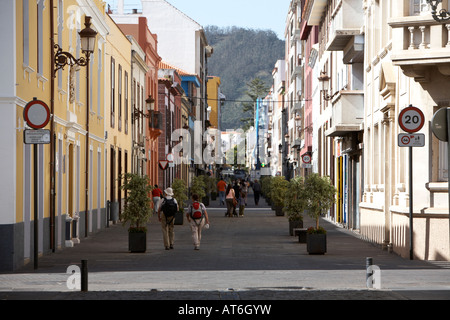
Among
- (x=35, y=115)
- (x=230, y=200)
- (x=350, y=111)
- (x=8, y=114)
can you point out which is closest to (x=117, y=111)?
(x=230, y=200)

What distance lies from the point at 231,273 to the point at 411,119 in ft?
16.4

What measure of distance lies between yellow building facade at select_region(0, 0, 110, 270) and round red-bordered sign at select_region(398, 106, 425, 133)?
6998 mm

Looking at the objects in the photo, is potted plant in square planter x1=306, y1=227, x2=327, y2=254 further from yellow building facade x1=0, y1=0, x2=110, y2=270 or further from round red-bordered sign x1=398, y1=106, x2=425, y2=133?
yellow building facade x1=0, y1=0, x2=110, y2=270

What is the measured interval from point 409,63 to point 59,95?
9.74m

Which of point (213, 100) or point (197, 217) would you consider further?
point (213, 100)

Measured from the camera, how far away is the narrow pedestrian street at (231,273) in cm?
1370

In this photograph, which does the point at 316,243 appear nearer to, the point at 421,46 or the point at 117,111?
the point at 421,46

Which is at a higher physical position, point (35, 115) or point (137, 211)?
point (35, 115)

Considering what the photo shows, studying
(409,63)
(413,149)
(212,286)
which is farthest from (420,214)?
(212,286)

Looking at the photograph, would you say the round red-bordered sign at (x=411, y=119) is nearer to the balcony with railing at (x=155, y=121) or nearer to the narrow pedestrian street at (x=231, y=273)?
the narrow pedestrian street at (x=231, y=273)

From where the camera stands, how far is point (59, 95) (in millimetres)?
25859

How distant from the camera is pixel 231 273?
17688 mm

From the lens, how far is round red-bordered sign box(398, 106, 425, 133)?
1970 centimetres
